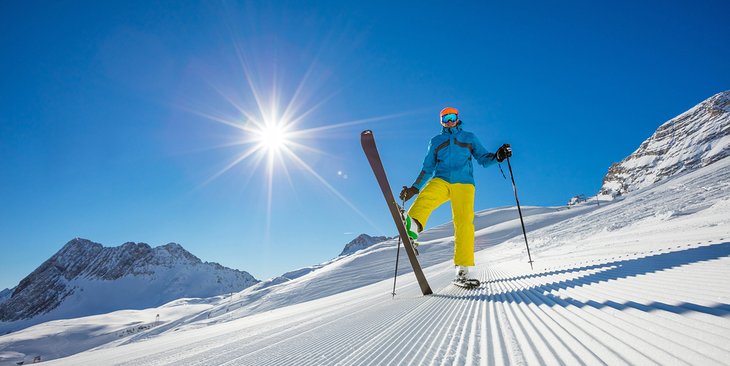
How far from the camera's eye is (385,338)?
1577 mm

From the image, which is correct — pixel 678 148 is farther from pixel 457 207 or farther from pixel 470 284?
pixel 470 284

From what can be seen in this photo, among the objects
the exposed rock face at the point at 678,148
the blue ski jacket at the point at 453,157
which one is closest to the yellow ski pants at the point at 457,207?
the blue ski jacket at the point at 453,157

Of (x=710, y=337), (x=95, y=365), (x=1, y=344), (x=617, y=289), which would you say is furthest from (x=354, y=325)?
(x=1, y=344)

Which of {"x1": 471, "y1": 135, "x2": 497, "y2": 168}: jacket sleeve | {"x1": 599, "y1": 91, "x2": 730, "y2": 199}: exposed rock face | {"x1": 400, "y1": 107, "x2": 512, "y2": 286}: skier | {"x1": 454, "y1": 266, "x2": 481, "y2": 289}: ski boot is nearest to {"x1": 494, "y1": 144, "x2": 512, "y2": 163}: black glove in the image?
{"x1": 400, "y1": 107, "x2": 512, "y2": 286}: skier

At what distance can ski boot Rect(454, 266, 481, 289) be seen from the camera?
3.39 m

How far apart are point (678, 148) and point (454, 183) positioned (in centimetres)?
16587

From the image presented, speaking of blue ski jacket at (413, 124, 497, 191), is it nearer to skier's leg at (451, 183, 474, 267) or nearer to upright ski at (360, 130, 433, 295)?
skier's leg at (451, 183, 474, 267)

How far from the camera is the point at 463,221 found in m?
3.89

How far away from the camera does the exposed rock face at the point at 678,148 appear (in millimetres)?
101125

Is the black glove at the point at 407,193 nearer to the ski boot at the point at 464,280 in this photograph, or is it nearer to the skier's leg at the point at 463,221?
the skier's leg at the point at 463,221

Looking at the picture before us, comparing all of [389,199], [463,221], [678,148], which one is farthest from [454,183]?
[678,148]

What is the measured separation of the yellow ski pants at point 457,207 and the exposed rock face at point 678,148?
120 meters

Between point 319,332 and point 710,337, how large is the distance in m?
1.85

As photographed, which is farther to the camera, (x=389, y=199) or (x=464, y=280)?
(x=389, y=199)
